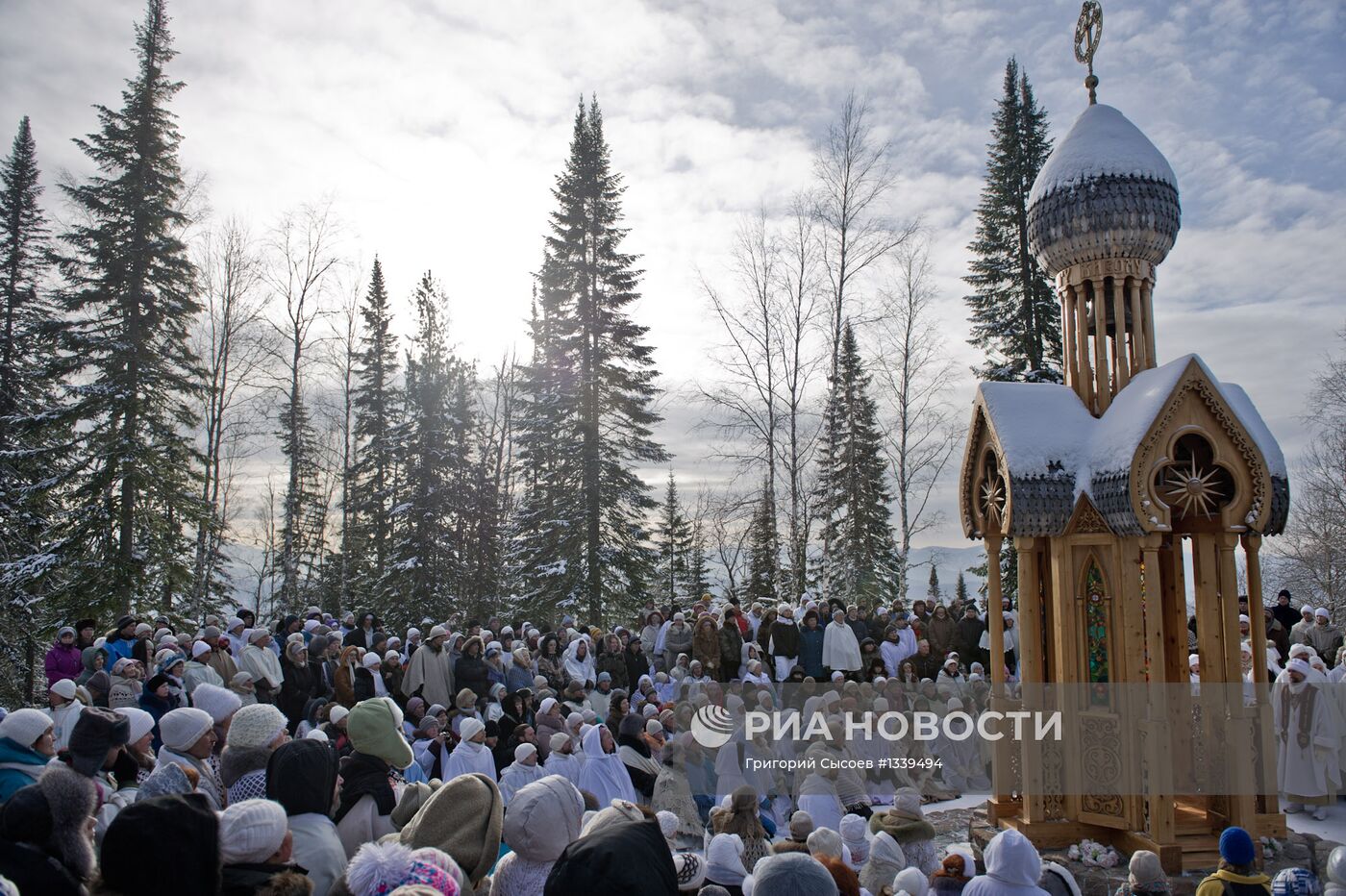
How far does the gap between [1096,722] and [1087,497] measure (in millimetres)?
2261

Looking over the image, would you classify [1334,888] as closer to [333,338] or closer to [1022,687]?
[1022,687]

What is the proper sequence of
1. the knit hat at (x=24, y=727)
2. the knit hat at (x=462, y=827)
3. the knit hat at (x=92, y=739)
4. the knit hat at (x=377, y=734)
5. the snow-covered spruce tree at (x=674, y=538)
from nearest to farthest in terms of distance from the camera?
the knit hat at (x=462, y=827) < the knit hat at (x=92, y=739) < the knit hat at (x=24, y=727) < the knit hat at (x=377, y=734) < the snow-covered spruce tree at (x=674, y=538)

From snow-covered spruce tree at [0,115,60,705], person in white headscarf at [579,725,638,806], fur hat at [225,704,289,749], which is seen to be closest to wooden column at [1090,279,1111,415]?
person in white headscarf at [579,725,638,806]

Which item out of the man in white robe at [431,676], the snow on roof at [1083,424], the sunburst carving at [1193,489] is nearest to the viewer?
the snow on roof at [1083,424]

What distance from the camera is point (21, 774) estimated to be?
453cm

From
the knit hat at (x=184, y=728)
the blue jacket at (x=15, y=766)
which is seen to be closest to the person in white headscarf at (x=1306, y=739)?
the knit hat at (x=184, y=728)

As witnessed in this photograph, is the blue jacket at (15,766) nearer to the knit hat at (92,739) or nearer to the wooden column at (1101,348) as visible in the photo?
the knit hat at (92,739)

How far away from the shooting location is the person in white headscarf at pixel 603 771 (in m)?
9.30

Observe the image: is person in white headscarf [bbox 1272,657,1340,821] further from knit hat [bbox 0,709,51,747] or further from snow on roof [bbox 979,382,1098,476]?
knit hat [bbox 0,709,51,747]

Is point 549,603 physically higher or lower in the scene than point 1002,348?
lower

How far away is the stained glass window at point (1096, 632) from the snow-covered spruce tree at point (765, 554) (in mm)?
10295

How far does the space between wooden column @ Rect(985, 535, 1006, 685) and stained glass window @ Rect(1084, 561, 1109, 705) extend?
88 cm

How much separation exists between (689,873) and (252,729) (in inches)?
106

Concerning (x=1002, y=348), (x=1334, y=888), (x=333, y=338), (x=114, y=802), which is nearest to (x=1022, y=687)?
(x=1334, y=888)
